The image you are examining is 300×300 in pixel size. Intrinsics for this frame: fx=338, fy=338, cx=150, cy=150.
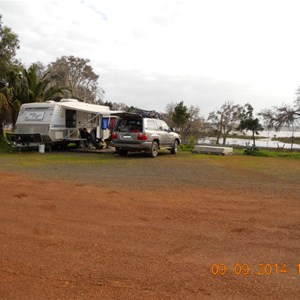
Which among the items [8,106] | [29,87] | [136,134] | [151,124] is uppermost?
[29,87]

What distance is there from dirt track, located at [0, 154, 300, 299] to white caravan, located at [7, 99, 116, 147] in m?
9.41

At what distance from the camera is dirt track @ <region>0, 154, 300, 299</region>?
3348 millimetres

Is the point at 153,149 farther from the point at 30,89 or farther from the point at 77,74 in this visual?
the point at 77,74

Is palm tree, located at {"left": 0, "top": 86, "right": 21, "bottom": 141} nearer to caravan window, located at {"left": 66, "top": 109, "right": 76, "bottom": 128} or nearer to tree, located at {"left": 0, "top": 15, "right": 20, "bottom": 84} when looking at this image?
tree, located at {"left": 0, "top": 15, "right": 20, "bottom": 84}

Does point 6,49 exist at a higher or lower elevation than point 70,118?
higher

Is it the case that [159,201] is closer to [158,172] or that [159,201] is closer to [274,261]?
[274,261]

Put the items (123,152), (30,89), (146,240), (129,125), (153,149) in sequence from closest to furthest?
(146,240)
(129,125)
(153,149)
(123,152)
(30,89)

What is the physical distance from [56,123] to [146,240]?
14.5 meters

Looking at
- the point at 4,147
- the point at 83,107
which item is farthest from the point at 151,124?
the point at 4,147

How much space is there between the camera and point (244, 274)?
3.65 meters

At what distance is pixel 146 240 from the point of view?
180 inches

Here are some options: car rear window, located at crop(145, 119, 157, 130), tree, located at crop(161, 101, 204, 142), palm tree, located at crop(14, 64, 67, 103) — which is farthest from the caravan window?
tree, located at crop(161, 101, 204, 142)

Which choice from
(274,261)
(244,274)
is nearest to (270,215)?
(274,261)

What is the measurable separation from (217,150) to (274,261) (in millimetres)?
16340
